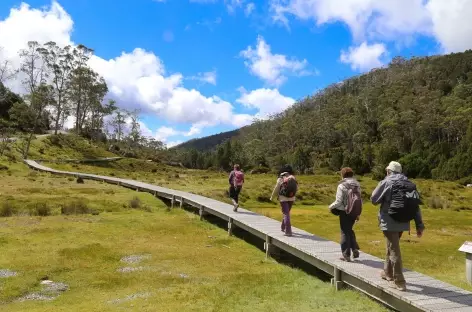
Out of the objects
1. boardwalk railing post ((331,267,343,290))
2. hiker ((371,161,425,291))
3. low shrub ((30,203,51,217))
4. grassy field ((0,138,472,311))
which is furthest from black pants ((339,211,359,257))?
low shrub ((30,203,51,217))

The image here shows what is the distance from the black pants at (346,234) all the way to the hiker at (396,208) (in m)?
1.59

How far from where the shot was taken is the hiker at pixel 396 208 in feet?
24.0

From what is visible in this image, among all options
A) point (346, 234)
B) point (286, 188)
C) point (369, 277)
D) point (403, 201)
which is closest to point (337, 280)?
point (369, 277)

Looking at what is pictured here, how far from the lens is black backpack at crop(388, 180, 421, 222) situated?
7.30 m

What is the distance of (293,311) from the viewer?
7.96 metres

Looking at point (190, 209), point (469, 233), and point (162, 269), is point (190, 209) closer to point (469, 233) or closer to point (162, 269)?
point (162, 269)

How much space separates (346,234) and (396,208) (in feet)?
8.05

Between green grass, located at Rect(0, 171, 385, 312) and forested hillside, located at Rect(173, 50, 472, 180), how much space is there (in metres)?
60.8

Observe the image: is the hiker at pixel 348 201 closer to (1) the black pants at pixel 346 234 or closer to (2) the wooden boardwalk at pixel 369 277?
(1) the black pants at pixel 346 234

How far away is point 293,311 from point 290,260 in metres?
4.67

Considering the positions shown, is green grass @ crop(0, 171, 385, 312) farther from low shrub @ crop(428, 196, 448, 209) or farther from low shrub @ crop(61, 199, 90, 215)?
low shrub @ crop(428, 196, 448, 209)

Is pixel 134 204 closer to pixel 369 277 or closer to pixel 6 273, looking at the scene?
pixel 6 273

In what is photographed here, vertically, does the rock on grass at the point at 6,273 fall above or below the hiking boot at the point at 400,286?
below

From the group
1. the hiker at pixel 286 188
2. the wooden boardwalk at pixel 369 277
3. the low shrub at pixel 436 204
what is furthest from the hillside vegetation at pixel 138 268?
the low shrub at pixel 436 204
